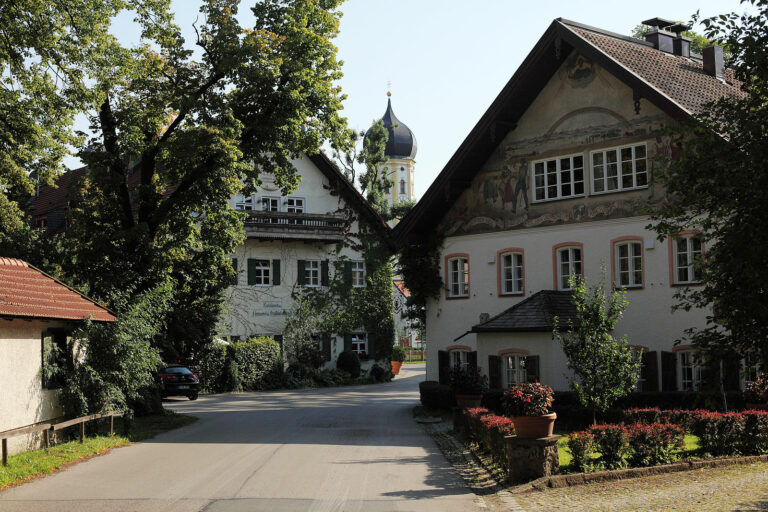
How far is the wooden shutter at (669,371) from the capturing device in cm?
2322

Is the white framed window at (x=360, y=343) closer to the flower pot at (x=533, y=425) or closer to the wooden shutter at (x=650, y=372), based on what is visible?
the wooden shutter at (x=650, y=372)

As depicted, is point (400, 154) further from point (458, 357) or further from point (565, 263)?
point (565, 263)

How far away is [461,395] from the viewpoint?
22.8 m

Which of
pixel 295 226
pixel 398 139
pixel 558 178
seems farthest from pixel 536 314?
pixel 398 139

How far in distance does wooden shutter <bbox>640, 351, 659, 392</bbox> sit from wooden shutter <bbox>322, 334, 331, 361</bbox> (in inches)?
906

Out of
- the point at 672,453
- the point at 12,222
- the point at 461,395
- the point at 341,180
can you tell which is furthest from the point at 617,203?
the point at 341,180

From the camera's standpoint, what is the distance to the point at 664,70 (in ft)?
84.7

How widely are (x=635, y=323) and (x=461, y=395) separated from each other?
575 cm

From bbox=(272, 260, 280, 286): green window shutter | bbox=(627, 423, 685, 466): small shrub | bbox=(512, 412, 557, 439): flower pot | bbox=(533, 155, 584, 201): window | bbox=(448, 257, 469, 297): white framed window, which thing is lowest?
bbox=(627, 423, 685, 466): small shrub

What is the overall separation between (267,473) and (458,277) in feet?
52.8

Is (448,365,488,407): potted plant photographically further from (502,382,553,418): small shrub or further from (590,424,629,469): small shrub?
(502,382,553,418): small shrub

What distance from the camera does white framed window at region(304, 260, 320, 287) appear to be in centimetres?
4409

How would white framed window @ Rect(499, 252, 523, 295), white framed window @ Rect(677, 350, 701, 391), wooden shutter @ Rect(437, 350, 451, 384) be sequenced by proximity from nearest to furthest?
white framed window @ Rect(677, 350, 701, 391) < white framed window @ Rect(499, 252, 523, 295) < wooden shutter @ Rect(437, 350, 451, 384)

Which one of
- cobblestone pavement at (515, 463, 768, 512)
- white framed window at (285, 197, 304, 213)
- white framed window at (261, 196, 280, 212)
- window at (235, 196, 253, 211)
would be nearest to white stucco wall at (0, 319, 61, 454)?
cobblestone pavement at (515, 463, 768, 512)
